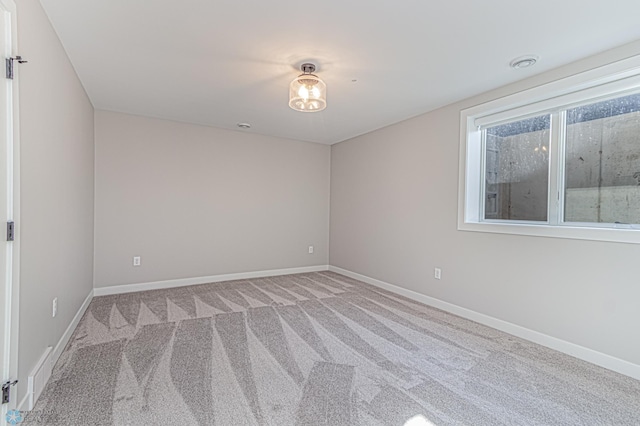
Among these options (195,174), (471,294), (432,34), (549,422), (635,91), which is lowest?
(549,422)

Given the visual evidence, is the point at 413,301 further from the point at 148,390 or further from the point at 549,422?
the point at 148,390

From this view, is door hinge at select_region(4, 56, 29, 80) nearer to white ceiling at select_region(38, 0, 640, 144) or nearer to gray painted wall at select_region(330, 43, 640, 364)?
white ceiling at select_region(38, 0, 640, 144)

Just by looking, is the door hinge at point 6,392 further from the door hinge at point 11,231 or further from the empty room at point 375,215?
the door hinge at point 11,231

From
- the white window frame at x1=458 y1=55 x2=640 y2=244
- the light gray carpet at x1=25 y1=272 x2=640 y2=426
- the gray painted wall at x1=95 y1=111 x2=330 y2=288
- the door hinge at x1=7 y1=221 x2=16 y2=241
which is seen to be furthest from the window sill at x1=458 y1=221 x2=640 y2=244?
the door hinge at x1=7 y1=221 x2=16 y2=241

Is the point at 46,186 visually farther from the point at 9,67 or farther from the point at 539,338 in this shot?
the point at 539,338

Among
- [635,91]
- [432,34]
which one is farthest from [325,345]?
[635,91]

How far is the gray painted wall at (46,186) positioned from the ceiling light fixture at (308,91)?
1.69 metres

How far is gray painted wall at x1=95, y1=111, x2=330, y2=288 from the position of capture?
13.1ft

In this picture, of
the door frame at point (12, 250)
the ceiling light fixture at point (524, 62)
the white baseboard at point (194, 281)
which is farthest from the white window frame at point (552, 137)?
the door frame at point (12, 250)

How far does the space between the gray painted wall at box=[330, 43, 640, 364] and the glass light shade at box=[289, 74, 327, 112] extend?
1.74m

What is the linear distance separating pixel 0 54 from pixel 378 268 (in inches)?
167

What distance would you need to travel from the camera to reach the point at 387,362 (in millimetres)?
2332

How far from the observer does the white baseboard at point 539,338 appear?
2.24 m

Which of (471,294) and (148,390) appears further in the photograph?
(471,294)
